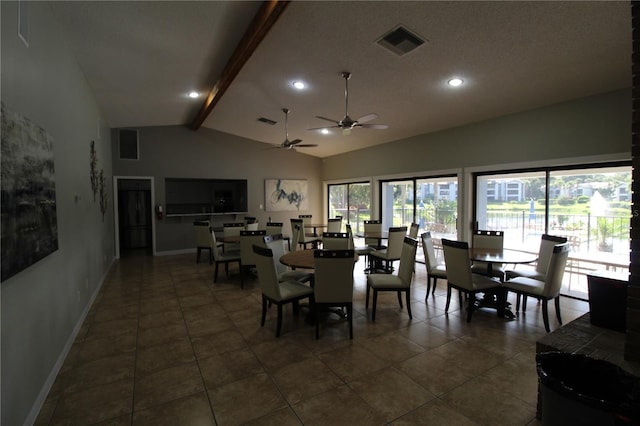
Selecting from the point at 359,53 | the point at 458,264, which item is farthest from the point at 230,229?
the point at 458,264

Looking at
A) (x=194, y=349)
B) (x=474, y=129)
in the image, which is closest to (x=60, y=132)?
(x=194, y=349)

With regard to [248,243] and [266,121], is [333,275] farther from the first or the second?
[266,121]

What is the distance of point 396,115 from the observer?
18.8ft

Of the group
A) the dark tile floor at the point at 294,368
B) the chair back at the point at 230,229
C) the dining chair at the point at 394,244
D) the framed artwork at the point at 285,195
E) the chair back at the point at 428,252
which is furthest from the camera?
the framed artwork at the point at 285,195

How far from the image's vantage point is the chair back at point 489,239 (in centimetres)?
465

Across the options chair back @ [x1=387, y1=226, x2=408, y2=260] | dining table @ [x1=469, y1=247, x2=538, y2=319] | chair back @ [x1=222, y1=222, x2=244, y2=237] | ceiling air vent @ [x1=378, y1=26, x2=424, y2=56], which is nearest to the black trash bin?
dining table @ [x1=469, y1=247, x2=538, y2=319]

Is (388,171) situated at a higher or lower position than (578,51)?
lower

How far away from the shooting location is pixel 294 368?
2.66 metres

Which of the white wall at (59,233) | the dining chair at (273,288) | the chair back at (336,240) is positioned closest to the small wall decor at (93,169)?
the white wall at (59,233)

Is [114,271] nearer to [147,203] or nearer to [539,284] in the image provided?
[147,203]

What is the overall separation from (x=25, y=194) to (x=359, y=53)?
11.5ft

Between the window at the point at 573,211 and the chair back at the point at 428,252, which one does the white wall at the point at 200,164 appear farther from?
the window at the point at 573,211

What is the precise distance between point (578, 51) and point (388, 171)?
452 cm

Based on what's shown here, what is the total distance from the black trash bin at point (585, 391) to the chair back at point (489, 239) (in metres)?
3.27
